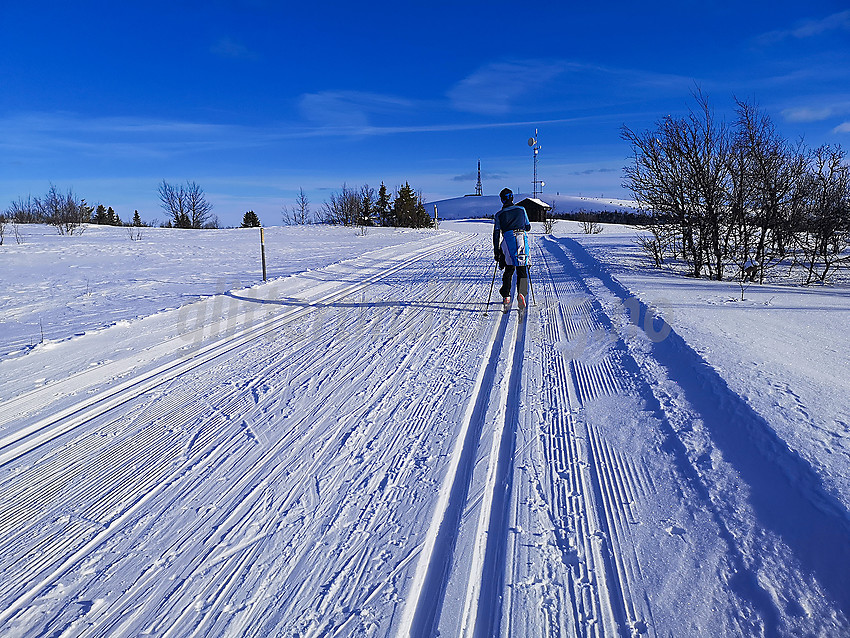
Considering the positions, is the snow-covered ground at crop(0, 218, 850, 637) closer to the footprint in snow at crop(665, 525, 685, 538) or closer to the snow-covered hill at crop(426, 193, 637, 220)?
the footprint in snow at crop(665, 525, 685, 538)

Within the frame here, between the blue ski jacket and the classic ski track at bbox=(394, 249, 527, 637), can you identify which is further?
the blue ski jacket

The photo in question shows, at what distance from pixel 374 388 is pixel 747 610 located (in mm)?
3405

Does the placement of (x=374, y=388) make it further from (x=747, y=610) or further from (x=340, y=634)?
(x=747, y=610)

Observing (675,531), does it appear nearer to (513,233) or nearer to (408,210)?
(513,233)

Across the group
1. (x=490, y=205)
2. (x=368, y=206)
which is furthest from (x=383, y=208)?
(x=490, y=205)

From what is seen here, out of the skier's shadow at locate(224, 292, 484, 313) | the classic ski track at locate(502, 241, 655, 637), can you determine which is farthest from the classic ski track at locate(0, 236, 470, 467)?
the classic ski track at locate(502, 241, 655, 637)

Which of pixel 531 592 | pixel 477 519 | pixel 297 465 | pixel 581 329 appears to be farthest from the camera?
pixel 581 329

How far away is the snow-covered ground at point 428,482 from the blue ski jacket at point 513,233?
177cm

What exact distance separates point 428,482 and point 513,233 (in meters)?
5.84

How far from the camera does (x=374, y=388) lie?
486 centimetres

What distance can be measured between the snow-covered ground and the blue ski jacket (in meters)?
1.77

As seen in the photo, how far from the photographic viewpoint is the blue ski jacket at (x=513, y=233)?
321 inches

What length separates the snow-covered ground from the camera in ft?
7.20

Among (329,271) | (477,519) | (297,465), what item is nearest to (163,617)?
(297,465)
